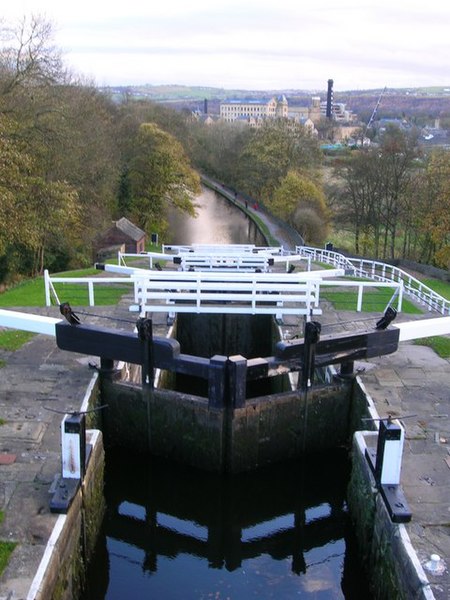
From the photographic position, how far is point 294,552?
8.38 meters

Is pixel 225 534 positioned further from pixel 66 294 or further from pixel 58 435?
pixel 66 294

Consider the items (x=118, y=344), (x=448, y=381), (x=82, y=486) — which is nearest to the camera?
(x=82, y=486)

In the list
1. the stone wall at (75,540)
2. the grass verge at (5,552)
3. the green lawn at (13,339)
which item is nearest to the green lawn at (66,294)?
the green lawn at (13,339)

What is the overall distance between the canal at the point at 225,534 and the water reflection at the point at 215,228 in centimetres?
3222

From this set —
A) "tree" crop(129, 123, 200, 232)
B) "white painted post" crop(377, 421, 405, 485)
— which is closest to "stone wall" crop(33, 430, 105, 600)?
"white painted post" crop(377, 421, 405, 485)

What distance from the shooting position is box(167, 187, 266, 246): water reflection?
46.0 metres

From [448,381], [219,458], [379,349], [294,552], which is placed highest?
[379,349]

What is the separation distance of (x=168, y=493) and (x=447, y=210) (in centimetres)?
2212

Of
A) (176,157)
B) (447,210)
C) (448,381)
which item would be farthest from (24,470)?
(176,157)

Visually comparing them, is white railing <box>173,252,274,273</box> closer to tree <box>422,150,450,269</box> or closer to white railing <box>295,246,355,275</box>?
white railing <box>295,246,355,275</box>

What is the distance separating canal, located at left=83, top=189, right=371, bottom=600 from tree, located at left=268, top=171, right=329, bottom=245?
31.9m

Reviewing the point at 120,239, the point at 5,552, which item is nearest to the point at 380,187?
the point at 120,239

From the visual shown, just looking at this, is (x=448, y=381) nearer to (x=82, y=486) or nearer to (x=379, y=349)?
(x=379, y=349)

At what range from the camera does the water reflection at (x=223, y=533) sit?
7680mm
